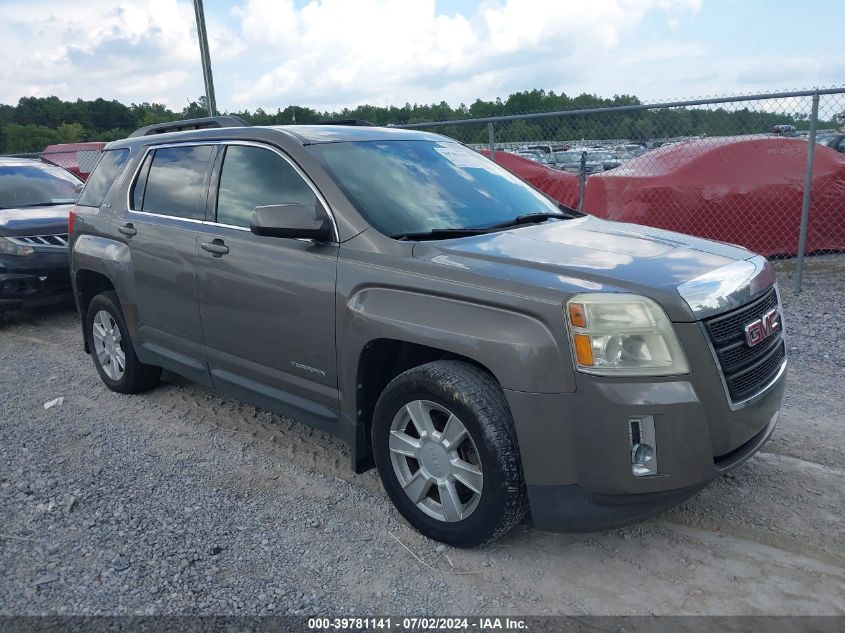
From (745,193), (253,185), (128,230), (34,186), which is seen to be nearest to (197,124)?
(128,230)

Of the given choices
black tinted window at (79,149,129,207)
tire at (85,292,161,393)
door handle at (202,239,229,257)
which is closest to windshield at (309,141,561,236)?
door handle at (202,239,229,257)

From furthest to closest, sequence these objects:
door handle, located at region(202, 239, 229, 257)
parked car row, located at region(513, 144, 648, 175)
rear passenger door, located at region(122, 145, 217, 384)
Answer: parked car row, located at region(513, 144, 648, 175), rear passenger door, located at region(122, 145, 217, 384), door handle, located at region(202, 239, 229, 257)

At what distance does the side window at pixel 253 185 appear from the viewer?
3775 millimetres

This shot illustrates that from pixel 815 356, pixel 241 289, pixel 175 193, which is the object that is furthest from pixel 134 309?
pixel 815 356

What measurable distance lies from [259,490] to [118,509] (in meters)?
0.70

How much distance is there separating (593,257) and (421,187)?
3.58 feet

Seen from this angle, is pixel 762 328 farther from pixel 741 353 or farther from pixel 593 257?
pixel 593 257

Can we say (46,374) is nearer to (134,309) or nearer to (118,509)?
(134,309)

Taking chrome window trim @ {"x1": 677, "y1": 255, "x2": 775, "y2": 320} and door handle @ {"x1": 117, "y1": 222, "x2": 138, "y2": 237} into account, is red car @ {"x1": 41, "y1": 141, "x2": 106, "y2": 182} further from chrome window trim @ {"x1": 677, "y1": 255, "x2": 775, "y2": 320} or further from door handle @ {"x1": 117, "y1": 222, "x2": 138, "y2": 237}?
chrome window trim @ {"x1": 677, "y1": 255, "x2": 775, "y2": 320}

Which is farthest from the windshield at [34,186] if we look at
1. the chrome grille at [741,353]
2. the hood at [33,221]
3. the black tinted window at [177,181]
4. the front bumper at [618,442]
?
the chrome grille at [741,353]

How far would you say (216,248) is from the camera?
4.06m

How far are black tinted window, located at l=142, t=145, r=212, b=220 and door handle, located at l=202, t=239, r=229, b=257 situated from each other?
0.28 m

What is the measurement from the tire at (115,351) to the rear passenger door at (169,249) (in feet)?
0.84

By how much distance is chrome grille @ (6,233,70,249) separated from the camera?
7.43 m
